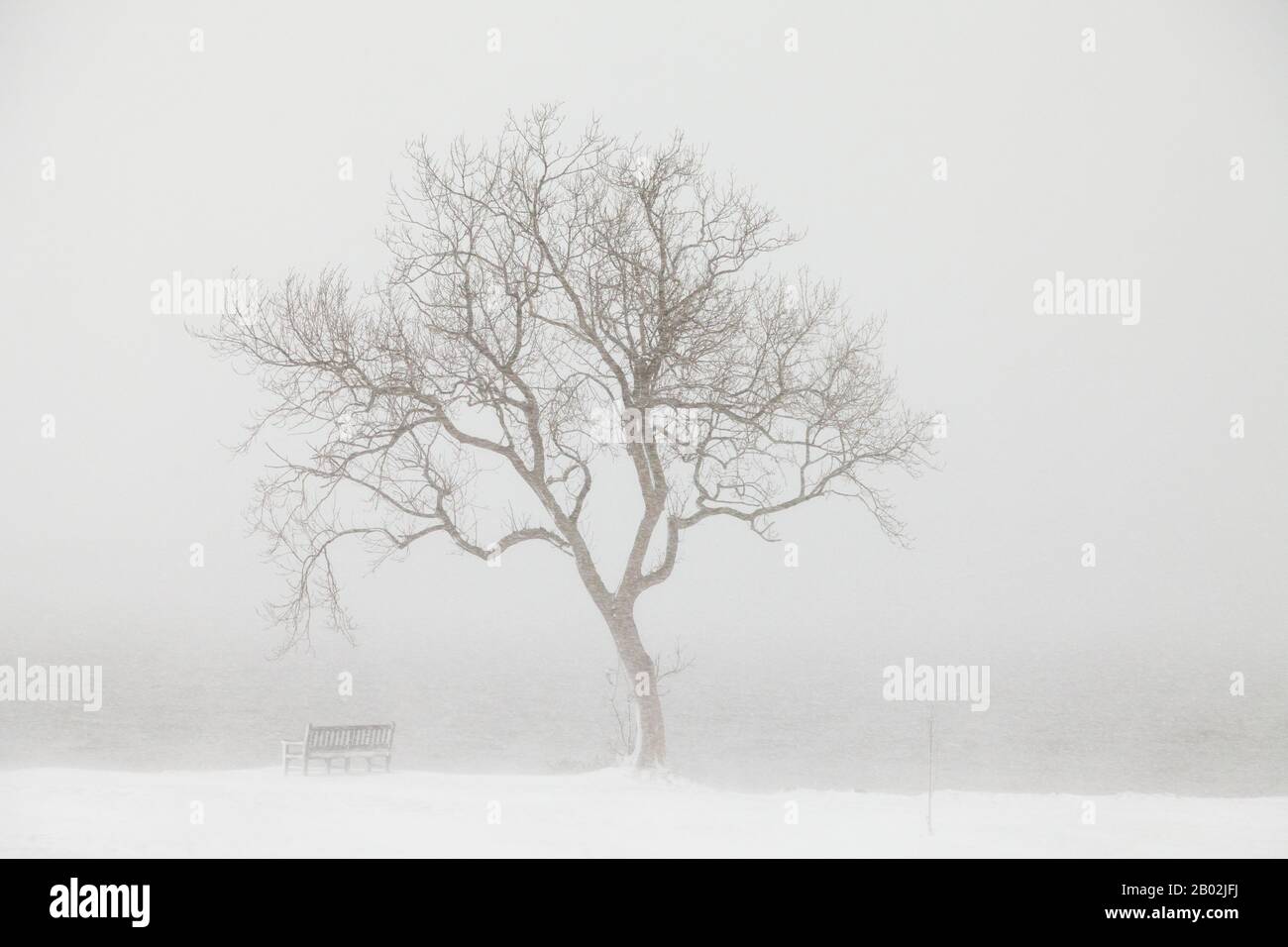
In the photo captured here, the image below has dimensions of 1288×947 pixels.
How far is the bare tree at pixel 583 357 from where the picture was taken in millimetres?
20844

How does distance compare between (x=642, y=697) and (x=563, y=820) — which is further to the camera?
(x=642, y=697)

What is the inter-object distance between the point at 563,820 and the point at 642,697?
15.6ft

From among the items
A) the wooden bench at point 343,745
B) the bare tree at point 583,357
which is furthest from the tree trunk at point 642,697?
the wooden bench at point 343,745

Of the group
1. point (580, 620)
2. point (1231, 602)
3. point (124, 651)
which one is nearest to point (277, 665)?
point (124, 651)

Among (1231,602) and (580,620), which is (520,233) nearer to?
(580,620)

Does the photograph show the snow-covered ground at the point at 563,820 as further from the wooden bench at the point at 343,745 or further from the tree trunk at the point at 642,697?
the wooden bench at the point at 343,745

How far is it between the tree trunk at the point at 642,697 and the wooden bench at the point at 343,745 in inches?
196

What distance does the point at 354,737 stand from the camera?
74.7 ft

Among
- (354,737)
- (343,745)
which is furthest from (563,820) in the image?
(354,737)

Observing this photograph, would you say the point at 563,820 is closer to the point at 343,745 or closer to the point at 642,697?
the point at 642,697

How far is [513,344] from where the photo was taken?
21.6m

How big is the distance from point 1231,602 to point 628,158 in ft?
466

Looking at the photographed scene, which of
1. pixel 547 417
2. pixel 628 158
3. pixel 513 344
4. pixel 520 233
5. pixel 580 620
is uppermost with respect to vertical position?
pixel 628 158

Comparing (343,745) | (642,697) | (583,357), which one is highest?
(583,357)
